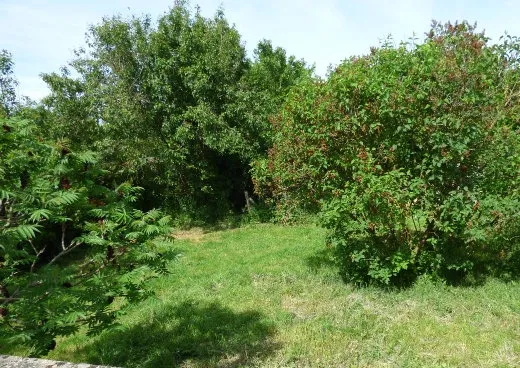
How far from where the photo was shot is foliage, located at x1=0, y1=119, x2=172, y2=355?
159 inches

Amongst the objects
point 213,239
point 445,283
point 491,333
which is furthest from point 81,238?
point 213,239

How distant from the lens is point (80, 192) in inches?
179

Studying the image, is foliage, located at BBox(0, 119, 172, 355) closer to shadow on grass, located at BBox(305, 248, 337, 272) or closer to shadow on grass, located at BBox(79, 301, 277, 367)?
shadow on grass, located at BBox(79, 301, 277, 367)

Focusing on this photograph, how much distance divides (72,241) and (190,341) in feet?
9.08

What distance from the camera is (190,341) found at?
6480 mm

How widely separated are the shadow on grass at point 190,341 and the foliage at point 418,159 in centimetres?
240

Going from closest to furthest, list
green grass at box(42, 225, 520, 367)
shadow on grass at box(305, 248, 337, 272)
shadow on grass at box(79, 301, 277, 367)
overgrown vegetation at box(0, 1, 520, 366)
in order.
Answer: overgrown vegetation at box(0, 1, 520, 366) → green grass at box(42, 225, 520, 367) → shadow on grass at box(79, 301, 277, 367) → shadow on grass at box(305, 248, 337, 272)

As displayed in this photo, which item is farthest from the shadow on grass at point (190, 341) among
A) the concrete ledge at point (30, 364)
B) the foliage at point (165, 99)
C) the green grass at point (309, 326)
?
the foliage at point (165, 99)

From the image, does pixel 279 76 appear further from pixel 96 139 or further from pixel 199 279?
pixel 199 279

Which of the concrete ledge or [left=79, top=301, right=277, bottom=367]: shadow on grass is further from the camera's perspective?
[left=79, top=301, right=277, bottom=367]: shadow on grass

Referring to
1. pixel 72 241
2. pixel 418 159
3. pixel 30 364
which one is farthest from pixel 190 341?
pixel 418 159

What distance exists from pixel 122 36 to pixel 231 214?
8653 mm

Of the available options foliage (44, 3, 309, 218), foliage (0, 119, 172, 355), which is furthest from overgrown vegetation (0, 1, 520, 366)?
foliage (44, 3, 309, 218)

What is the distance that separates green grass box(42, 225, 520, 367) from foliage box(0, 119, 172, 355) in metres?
1.48
